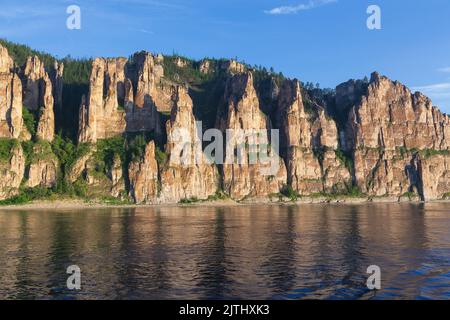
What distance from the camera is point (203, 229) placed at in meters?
112

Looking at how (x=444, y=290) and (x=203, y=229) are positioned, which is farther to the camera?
(x=203, y=229)

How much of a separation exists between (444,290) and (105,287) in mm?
35466

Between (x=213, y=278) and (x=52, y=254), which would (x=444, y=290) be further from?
(x=52, y=254)

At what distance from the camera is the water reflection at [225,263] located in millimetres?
47969

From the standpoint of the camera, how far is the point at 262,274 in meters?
56.2

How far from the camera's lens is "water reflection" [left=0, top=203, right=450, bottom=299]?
48.0 metres

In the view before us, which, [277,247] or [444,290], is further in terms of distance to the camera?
[277,247]

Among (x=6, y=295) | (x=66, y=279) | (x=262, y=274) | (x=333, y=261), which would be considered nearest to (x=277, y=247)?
(x=333, y=261)

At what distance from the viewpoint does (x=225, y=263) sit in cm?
6431
